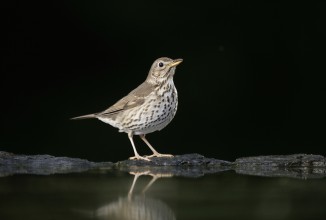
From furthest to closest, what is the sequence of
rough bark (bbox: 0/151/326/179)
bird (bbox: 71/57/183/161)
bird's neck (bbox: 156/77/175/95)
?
bird's neck (bbox: 156/77/175/95)
bird (bbox: 71/57/183/161)
rough bark (bbox: 0/151/326/179)

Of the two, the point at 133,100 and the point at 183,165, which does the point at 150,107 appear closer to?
the point at 133,100

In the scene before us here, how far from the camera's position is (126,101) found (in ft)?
15.2

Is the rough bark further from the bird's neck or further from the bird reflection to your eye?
the bird reflection

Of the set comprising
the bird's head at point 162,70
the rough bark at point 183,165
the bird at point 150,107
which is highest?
the bird's head at point 162,70

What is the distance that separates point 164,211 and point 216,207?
216 millimetres

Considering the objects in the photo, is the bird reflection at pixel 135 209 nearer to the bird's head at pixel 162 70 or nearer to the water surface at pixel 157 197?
the water surface at pixel 157 197

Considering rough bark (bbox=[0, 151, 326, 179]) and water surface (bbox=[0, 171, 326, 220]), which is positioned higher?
rough bark (bbox=[0, 151, 326, 179])

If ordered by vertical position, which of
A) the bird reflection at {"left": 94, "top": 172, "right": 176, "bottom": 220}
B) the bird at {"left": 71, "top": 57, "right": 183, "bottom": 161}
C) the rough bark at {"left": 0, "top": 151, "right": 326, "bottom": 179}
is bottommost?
the bird reflection at {"left": 94, "top": 172, "right": 176, "bottom": 220}

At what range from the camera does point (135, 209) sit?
2.76 m

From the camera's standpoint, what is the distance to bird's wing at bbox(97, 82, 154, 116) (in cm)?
450

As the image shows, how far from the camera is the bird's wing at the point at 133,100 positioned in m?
4.50

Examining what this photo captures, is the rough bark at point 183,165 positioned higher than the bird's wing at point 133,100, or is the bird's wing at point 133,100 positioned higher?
the bird's wing at point 133,100

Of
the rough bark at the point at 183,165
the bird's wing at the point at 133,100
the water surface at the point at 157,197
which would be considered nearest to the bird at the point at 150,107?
the bird's wing at the point at 133,100

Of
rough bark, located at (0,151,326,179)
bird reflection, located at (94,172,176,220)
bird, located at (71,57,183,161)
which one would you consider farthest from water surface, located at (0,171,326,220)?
bird, located at (71,57,183,161)
